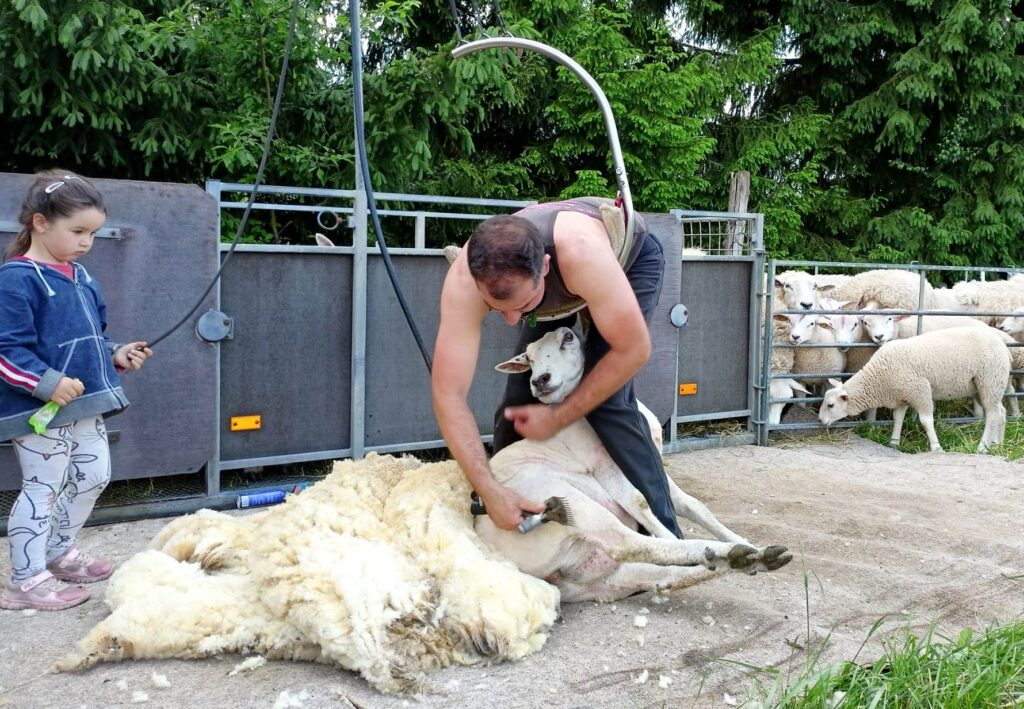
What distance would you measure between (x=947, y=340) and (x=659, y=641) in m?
5.59

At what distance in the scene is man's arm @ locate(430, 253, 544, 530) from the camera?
9.66ft

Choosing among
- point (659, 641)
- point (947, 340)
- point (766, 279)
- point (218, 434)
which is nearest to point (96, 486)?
point (218, 434)

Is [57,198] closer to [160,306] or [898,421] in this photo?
[160,306]

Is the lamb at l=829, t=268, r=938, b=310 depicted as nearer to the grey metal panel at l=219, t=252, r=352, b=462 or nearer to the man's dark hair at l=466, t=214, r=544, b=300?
the grey metal panel at l=219, t=252, r=352, b=462

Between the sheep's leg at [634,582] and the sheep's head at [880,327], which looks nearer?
the sheep's leg at [634,582]

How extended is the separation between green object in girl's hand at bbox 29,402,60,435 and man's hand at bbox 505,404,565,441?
5.59 feet

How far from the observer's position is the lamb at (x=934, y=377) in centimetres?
718

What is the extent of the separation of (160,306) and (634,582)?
2794mm

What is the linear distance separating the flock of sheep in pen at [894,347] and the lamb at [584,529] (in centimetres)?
408

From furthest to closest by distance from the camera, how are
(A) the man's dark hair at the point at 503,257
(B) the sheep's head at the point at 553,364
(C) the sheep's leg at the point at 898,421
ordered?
1. (C) the sheep's leg at the point at 898,421
2. (B) the sheep's head at the point at 553,364
3. (A) the man's dark hair at the point at 503,257

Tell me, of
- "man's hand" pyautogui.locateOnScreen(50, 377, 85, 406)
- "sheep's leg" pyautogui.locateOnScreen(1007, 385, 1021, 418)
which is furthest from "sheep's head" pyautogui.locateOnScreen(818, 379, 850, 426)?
"man's hand" pyautogui.locateOnScreen(50, 377, 85, 406)

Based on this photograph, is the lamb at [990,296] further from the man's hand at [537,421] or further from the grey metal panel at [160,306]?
the grey metal panel at [160,306]

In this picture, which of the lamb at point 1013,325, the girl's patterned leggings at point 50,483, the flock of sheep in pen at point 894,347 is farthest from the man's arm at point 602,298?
the lamb at point 1013,325

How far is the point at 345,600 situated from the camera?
2.61 m
